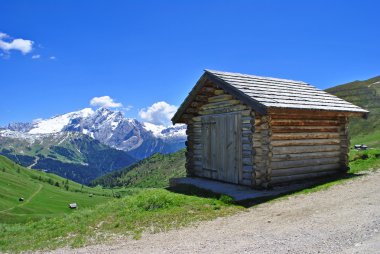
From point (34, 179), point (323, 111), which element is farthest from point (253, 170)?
point (34, 179)

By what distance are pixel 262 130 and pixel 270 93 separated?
2.19 meters

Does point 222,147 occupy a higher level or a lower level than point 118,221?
higher

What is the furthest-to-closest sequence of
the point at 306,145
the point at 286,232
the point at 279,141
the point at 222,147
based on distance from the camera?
the point at 222,147, the point at 306,145, the point at 279,141, the point at 286,232

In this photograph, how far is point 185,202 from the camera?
14.0 m

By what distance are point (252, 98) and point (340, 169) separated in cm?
727

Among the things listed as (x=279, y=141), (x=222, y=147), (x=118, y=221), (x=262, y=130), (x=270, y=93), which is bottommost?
(x=118, y=221)

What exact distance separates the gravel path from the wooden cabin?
371 cm

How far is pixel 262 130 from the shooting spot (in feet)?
53.8

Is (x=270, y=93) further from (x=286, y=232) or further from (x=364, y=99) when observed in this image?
(x=364, y=99)

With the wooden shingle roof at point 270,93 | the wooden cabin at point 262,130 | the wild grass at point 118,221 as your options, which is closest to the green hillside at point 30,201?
the wooden cabin at point 262,130

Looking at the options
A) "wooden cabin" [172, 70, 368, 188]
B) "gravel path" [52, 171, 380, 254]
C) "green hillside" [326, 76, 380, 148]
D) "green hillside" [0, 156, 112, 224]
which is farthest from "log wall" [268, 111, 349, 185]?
"green hillside" [0, 156, 112, 224]

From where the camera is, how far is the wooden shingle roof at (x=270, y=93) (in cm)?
1625

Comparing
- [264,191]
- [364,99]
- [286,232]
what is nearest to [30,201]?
[364,99]

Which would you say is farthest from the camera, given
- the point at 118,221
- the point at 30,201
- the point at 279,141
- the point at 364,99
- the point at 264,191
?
the point at 30,201
